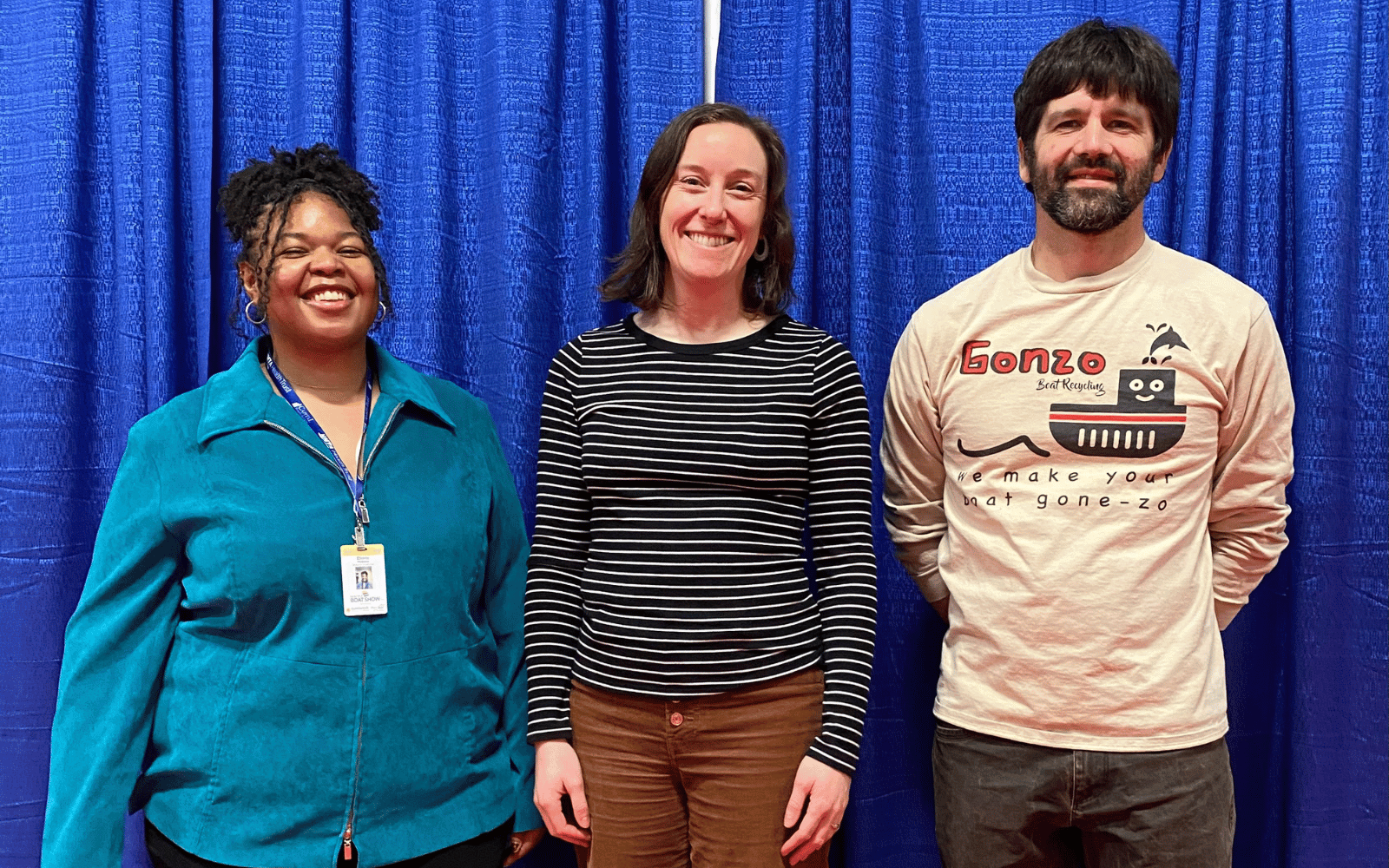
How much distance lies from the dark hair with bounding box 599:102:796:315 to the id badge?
0.57m

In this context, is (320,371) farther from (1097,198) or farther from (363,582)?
(1097,198)

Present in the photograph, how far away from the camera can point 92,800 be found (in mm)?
1403

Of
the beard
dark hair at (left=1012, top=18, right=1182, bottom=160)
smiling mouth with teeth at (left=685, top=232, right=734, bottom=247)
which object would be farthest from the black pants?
dark hair at (left=1012, top=18, right=1182, bottom=160)

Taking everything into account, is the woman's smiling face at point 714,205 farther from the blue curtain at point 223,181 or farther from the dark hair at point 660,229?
the blue curtain at point 223,181

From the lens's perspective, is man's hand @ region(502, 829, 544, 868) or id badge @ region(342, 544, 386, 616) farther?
man's hand @ region(502, 829, 544, 868)

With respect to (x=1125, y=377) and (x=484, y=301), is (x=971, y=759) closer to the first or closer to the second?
(x=1125, y=377)

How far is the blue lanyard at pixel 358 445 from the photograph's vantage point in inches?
56.5

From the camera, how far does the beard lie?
1.50 meters

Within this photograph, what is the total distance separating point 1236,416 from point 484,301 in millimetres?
1398

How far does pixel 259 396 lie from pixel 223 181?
73cm

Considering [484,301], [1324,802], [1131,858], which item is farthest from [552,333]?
[1324,802]

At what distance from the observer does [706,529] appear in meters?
1.43

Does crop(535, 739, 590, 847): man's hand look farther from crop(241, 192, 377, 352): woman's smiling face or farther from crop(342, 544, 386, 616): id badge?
crop(241, 192, 377, 352): woman's smiling face

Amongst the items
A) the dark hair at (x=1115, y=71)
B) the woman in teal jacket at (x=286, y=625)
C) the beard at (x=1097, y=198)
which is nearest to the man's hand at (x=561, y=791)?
the woman in teal jacket at (x=286, y=625)
